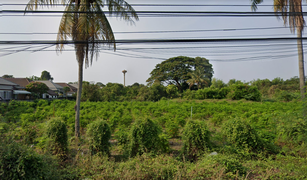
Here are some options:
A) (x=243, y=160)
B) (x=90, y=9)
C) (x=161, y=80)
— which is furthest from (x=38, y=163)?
(x=161, y=80)

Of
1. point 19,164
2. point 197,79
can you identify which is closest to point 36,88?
point 19,164

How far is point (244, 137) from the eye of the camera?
5.05 m

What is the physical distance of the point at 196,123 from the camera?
5.21 metres

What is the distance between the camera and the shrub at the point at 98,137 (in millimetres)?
4867

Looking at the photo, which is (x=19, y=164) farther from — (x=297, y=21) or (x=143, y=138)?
(x=297, y=21)

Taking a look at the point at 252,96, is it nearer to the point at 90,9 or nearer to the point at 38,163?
the point at 90,9

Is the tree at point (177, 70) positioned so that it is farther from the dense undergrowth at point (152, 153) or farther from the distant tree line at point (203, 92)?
the dense undergrowth at point (152, 153)

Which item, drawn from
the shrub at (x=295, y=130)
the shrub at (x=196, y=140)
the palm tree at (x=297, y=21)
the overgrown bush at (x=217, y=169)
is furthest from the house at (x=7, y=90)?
the palm tree at (x=297, y=21)

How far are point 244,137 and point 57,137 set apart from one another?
18.4 feet

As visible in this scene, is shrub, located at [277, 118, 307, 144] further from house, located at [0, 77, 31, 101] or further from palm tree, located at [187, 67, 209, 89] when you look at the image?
palm tree, located at [187, 67, 209, 89]

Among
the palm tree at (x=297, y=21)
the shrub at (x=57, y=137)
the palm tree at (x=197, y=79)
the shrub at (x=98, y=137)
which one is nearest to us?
the shrub at (x=57, y=137)

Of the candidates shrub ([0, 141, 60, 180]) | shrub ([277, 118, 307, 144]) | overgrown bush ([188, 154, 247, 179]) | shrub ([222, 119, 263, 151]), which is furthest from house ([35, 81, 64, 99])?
shrub ([277, 118, 307, 144])

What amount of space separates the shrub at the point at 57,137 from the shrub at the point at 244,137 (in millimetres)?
5164

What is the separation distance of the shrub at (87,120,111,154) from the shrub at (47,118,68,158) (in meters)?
0.70
